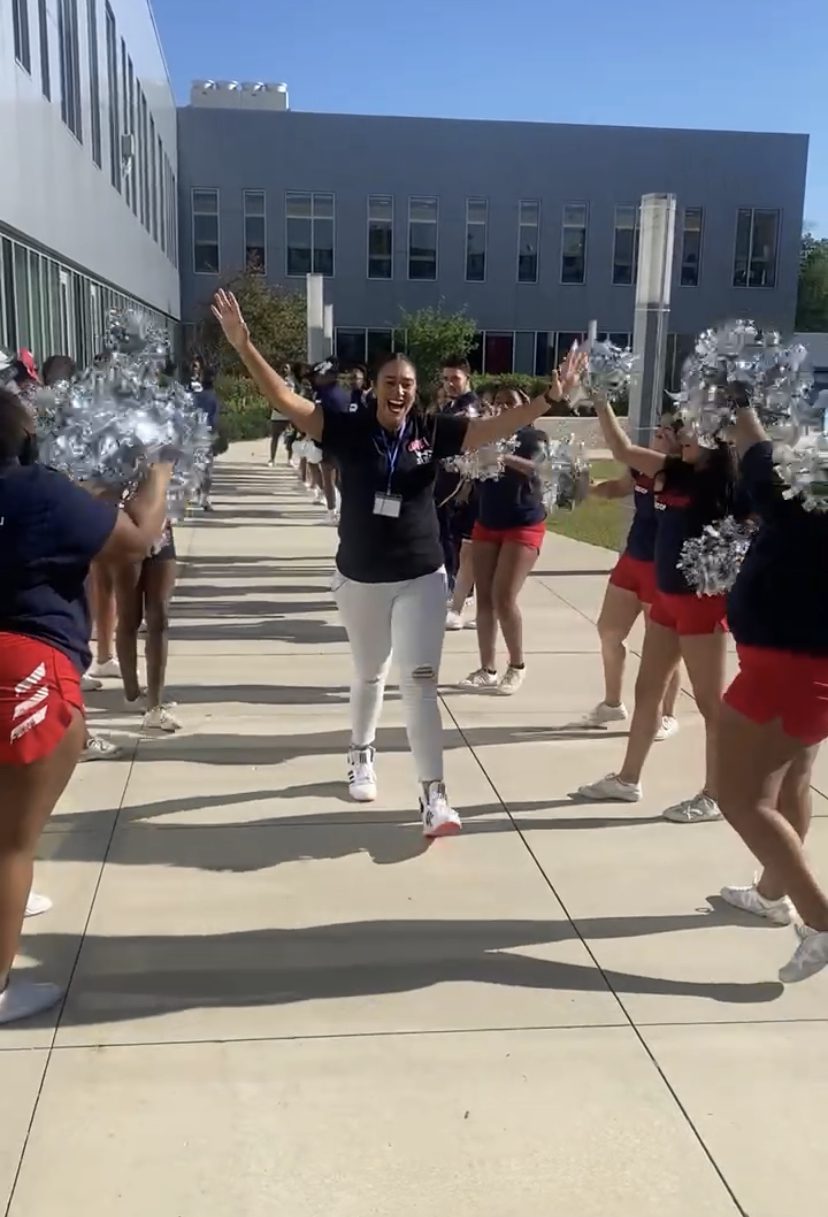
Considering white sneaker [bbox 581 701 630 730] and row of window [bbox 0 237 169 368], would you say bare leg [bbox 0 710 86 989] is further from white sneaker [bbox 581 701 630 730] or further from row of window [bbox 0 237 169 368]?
row of window [bbox 0 237 169 368]

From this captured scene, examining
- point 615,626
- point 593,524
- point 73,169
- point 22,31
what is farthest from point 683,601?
point 73,169

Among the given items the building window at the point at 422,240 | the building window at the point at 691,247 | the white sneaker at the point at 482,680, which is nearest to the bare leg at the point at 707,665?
the white sneaker at the point at 482,680

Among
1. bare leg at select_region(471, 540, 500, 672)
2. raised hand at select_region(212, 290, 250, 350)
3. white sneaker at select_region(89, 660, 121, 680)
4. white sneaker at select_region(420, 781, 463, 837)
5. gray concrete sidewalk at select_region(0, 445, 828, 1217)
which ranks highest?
raised hand at select_region(212, 290, 250, 350)

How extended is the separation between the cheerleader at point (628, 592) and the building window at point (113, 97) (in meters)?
16.2

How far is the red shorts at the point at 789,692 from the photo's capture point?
3338 mm

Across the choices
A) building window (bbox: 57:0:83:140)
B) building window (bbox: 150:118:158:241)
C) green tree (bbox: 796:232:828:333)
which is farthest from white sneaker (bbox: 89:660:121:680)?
green tree (bbox: 796:232:828:333)

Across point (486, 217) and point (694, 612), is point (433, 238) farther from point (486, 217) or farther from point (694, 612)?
point (694, 612)

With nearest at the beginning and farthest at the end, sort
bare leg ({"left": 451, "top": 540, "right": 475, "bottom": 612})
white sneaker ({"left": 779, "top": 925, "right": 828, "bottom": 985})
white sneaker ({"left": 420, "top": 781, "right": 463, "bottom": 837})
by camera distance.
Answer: white sneaker ({"left": 779, "top": 925, "right": 828, "bottom": 985}), white sneaker ({"left": 420, "top": 781, "right": 463, "bottom": 837}), bare leg ({"left": 451, "top": 540, "right": 475, "bottom": 612})

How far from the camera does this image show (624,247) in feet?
132

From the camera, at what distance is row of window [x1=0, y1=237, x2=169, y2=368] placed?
10859 mm

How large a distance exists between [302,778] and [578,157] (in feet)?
126

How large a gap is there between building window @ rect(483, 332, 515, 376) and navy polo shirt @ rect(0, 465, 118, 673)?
38087mm

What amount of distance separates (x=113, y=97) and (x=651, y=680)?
18.3 m

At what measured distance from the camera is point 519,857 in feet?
15.0
